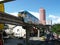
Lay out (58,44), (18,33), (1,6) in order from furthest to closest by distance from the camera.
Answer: (18,33)
(58,44)
(1,6)

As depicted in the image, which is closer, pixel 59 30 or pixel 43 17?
pixel 59 30

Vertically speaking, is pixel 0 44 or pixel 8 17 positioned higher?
pixel 8 17

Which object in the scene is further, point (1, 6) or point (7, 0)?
point (1, 6)

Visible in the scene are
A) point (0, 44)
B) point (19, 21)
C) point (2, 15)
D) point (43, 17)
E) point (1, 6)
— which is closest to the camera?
point (0, 44)

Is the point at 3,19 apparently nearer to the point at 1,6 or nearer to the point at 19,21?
the point at 19,21

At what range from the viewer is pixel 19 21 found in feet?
71.2

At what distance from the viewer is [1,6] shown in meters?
25.6

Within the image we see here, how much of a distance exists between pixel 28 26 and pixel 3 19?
9369 mm

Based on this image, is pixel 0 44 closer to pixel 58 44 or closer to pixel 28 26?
pixel 28 26

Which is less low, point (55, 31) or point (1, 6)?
point (1, 6)

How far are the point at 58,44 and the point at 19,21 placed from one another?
1308 centimetres

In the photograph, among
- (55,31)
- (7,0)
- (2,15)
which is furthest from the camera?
(55,31)

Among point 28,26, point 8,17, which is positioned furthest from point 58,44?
point 8,17

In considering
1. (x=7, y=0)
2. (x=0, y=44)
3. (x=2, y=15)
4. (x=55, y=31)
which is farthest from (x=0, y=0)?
(x=55, y=31)
